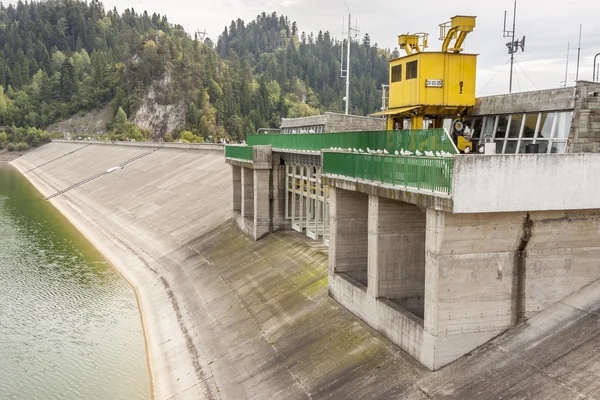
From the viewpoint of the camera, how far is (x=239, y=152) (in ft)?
138

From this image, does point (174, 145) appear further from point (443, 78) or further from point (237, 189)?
point (443, 78)

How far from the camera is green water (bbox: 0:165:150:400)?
25.6 metres

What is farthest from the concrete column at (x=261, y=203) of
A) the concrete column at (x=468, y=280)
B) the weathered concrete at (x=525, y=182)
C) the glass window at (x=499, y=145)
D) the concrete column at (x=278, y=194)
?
the weathered concrete at (x=525, y=182)

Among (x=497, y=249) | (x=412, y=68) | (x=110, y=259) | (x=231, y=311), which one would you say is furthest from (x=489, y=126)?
(x=110, y=259)

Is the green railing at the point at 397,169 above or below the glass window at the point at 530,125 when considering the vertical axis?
below

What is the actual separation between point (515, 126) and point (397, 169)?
5013 millimetres

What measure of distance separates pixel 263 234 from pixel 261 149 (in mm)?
5474

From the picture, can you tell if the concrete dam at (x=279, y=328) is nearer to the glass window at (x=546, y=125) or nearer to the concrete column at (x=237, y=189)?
the concrete column at (x=237, y=189)

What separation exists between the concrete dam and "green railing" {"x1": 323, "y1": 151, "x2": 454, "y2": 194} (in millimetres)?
1058

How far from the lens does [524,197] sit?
16172 millimetres

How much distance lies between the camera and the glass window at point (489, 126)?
2187cm

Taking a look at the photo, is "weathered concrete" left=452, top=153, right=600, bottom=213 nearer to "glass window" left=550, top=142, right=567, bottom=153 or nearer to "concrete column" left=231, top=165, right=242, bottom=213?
"glass window" left=550, top=142, right=567, bottom=153

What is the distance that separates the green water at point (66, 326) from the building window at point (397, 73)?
54.1ft

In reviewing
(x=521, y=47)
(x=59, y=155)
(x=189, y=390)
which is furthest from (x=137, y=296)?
(x=59, y=155)
